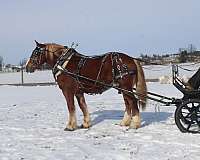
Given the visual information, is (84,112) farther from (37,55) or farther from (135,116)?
(37,55)

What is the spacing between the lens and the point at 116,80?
10.5m

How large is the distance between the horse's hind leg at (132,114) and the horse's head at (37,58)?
7.48ft

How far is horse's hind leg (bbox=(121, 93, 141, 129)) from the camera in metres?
10.3

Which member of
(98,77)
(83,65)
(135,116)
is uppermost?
(83,65)

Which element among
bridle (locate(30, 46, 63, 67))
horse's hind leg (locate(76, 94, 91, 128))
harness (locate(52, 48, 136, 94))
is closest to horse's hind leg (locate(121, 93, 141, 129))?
harness (locate(52, 48, 136, 94))

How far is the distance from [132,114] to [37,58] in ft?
9.02

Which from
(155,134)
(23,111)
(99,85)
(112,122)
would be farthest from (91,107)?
(155,134)

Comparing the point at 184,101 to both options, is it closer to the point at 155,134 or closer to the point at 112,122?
the point at 155,134

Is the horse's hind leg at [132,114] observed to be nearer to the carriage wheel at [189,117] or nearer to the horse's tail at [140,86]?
the horse's tail at [140,86]

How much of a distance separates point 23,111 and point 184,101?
707cm

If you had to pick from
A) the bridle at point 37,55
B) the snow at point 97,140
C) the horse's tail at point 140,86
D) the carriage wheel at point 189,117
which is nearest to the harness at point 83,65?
the horse's tail at point 140,86

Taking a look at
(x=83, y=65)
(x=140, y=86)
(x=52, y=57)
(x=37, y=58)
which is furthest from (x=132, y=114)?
(x=37, y=58)

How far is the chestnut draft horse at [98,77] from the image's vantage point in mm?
10422

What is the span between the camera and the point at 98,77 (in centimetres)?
1059
